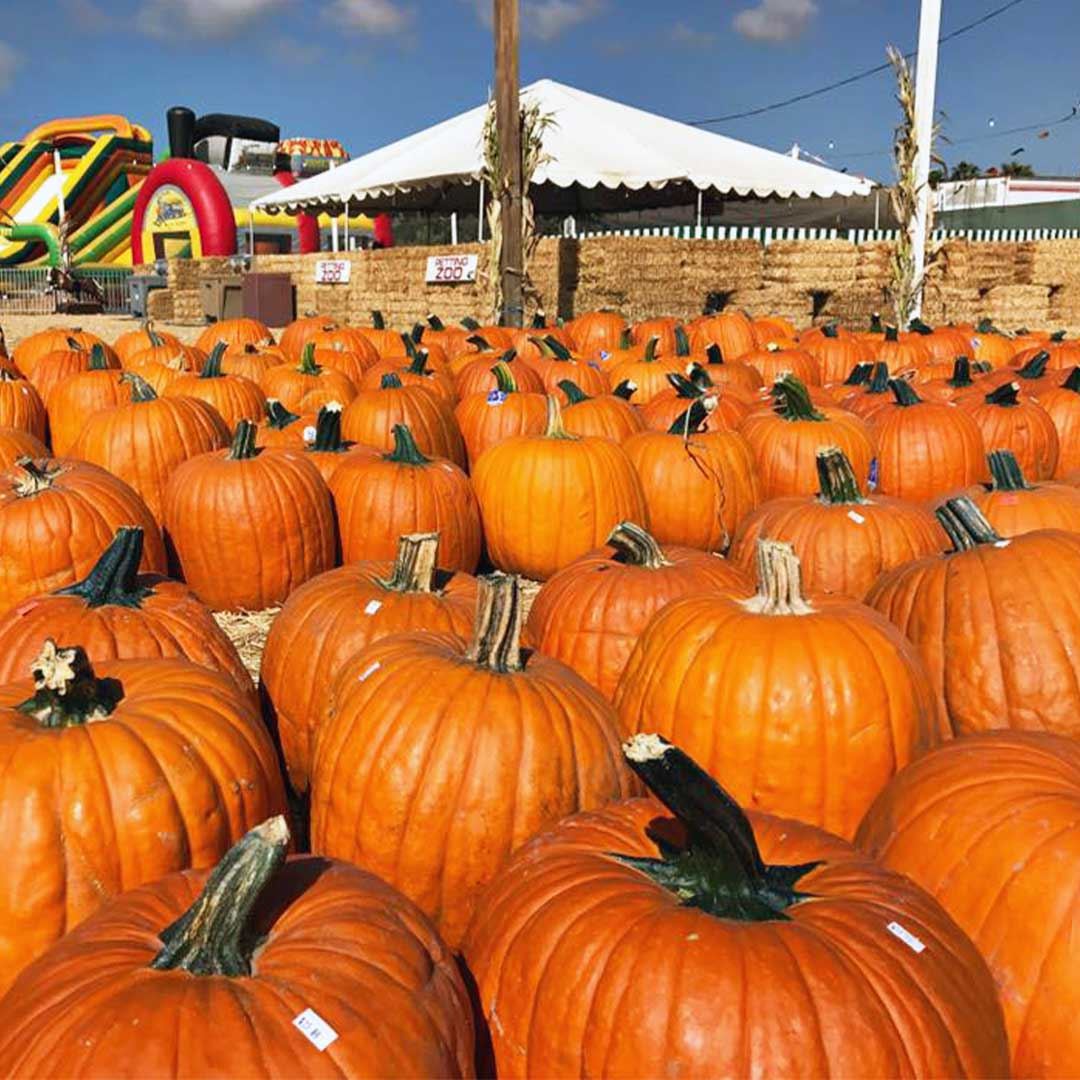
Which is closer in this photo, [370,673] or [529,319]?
[370,673]

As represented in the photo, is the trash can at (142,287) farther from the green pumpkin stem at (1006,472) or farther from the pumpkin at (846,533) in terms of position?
the green pumpkin stem at (1006,472)

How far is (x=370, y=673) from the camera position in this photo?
249 cm

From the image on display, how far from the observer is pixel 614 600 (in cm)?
339

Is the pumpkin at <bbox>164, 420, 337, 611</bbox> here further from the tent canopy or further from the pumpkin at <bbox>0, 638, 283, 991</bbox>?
the tent canopy

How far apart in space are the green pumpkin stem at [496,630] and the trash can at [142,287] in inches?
941

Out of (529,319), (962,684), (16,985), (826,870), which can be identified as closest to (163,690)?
(16,985)

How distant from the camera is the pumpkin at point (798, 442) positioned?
5.49m

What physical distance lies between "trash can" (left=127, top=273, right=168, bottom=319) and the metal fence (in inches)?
228

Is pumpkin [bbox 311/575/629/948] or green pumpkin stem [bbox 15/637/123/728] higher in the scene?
green pumpkin stem [bbox 15/637/123/728]

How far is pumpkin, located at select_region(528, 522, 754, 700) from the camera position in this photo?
337cm

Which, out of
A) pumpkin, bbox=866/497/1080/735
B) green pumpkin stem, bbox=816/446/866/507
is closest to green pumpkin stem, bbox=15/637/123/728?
pumpkin, bbox=866/497/1080/735

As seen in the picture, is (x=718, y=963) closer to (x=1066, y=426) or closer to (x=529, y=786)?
(x=529, y=786)

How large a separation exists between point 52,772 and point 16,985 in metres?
0.51

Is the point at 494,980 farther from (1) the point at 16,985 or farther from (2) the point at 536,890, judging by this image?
(1) the point at 16,985
